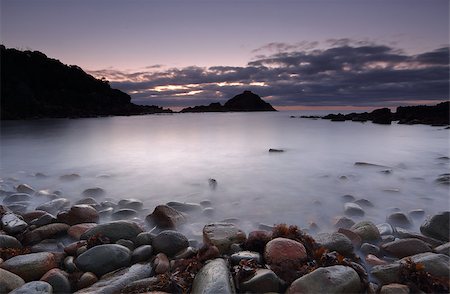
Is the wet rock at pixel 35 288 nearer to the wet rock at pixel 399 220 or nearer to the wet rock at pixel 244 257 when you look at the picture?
the wet rock at pixel 244 257

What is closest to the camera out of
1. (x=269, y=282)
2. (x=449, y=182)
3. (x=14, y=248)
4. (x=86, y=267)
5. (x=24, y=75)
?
(x=269, y=282)

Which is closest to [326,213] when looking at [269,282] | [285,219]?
[285,219]

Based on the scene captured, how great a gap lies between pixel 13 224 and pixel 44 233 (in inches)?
22.7

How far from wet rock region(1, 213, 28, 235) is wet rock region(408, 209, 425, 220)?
22.2ft

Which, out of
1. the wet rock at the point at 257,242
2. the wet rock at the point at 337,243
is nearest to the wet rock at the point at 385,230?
the wet rock at the point at 337,243

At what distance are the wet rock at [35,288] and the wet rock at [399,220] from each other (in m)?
5.28

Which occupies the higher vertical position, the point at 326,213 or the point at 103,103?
the point at 103,103

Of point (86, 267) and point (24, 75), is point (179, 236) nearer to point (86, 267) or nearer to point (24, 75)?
point (86, 267)

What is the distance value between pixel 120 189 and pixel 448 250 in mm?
7132

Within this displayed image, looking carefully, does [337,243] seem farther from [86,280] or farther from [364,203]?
[86,280]

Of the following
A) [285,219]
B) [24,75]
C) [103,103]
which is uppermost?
[24,75]

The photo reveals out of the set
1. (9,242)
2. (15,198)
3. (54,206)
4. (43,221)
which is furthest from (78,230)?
(15,198)

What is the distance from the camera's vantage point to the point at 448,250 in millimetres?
4008

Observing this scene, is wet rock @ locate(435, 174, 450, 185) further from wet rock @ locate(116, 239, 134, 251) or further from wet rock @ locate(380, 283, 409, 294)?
wet rock @ locate(116, 239, 134, 251)
